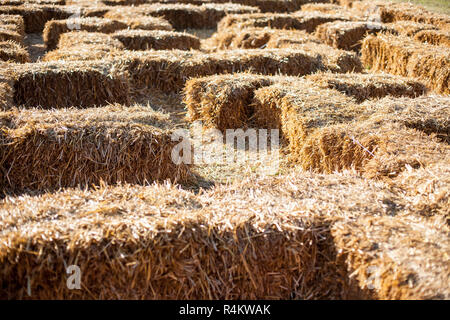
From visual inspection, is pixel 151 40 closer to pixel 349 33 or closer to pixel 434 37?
pixel 349 33

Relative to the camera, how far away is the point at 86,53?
799 cm

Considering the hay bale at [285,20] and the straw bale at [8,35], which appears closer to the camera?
the straw bale at [8,35]

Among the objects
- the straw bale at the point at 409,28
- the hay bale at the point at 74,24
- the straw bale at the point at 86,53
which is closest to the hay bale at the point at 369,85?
the straw bale at the point at 86,53

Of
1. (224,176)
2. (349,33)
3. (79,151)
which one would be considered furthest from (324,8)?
(79,151)

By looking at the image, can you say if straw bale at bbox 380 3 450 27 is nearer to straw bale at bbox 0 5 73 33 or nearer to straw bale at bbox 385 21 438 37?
straw bale at bbox 385 21 438 37

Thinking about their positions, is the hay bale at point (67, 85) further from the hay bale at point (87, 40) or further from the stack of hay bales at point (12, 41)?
the hay bale at point (87, 40)

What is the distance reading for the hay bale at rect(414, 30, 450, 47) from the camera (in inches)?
404

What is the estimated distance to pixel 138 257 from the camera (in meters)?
2.92

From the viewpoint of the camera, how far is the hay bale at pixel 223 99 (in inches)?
254

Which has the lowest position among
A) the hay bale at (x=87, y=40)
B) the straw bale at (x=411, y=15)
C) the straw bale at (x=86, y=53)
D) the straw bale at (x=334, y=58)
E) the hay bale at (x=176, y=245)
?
the hay bale at (x=176, y=245)

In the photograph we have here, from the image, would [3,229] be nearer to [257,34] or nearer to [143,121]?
[143,121]

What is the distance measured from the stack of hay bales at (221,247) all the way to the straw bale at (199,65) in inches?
178

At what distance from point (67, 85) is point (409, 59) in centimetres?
654
